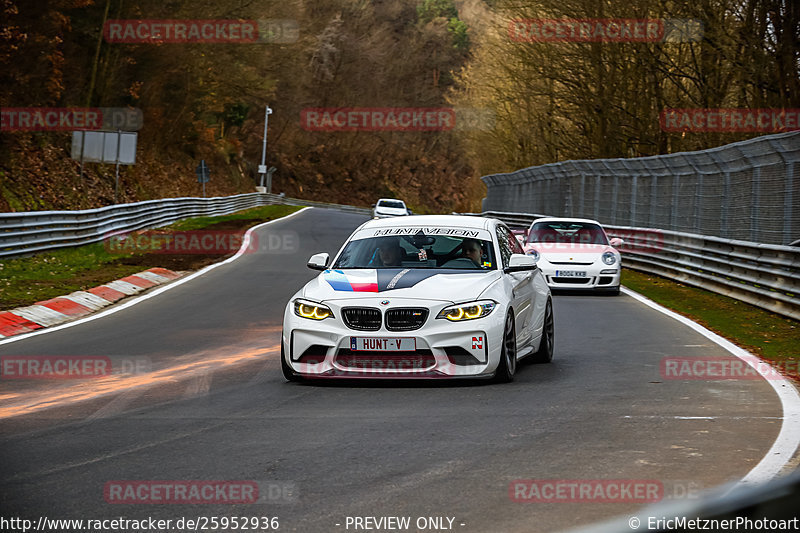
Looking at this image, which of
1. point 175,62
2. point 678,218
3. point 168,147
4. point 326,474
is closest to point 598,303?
point 678,218

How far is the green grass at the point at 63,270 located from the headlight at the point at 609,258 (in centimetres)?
922

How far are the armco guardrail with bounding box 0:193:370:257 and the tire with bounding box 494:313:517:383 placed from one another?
13.6 metres

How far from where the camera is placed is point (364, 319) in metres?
9.16

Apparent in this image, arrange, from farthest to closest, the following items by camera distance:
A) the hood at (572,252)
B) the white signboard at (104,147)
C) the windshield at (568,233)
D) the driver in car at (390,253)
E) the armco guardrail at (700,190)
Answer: the white signboard at (104,147)
the windshield at (568,233)
the hood at (572,252)
the armco guardrail at (700,190)
the driver in car at (390,253)

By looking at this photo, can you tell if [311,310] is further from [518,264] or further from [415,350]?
[518,264]

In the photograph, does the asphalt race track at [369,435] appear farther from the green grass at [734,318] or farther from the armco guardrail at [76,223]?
the armco guardrail at [76,223]

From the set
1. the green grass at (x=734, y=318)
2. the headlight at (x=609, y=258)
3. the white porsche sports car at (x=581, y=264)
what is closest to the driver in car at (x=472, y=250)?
the green grass at (x=734, y=318)

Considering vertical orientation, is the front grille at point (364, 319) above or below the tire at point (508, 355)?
above

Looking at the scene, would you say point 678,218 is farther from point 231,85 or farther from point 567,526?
point 231,85

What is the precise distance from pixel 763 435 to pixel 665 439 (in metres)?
0.73

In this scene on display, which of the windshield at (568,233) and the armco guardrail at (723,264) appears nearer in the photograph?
the armco guardrail at (723,264)

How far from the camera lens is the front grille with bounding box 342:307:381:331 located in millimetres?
9133

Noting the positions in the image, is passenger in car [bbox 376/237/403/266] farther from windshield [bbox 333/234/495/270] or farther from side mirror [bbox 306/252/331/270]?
side mirror [bbox 306/252/331/270]

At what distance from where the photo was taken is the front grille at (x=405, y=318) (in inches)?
359
